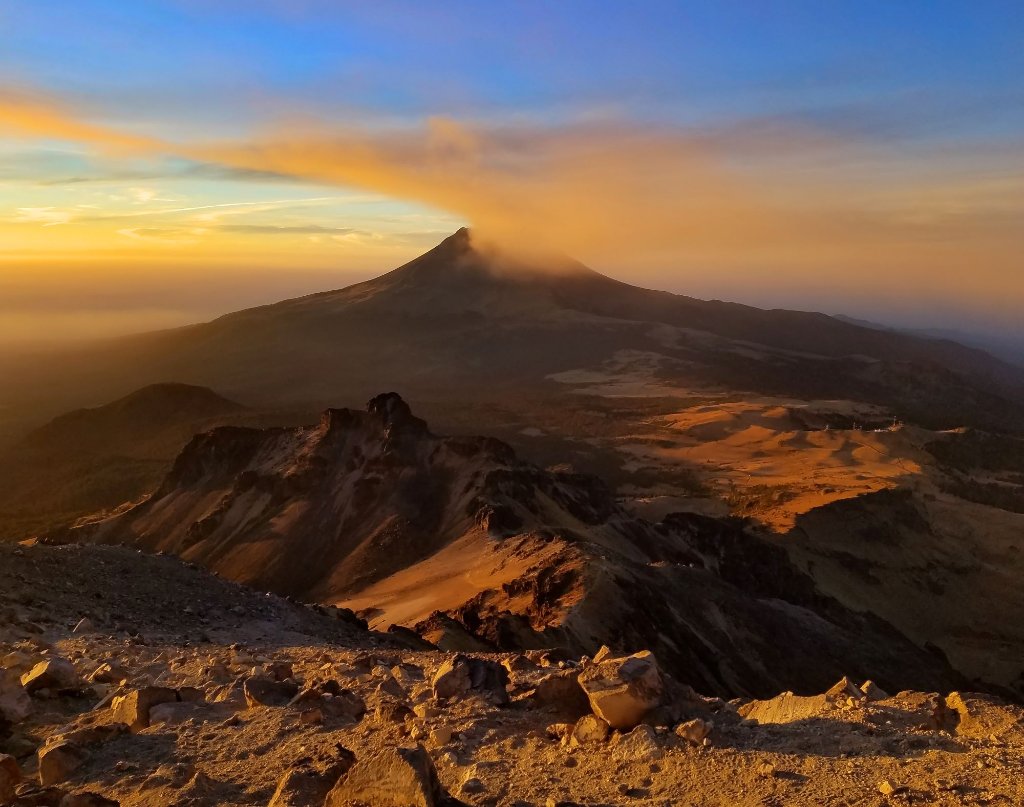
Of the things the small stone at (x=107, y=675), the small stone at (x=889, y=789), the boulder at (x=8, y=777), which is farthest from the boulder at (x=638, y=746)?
the small stone at (x=107, y=675)

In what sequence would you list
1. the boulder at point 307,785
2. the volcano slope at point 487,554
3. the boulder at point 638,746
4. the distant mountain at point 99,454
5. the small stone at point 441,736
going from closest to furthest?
the boulder at point 307,785
the boulder at point 638,746
the small stone at point 441,736
the volcano slope at point 487,554
the distant mountain at point 99,454

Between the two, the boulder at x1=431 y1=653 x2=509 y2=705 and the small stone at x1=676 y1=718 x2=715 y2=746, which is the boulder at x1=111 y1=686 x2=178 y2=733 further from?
the small stone at x1=676 y1=718 x2=715 y2=746

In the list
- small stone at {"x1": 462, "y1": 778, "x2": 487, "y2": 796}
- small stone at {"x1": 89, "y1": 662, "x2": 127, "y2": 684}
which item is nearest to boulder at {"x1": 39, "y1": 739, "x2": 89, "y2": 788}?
small stone at {"x1": 89, "y1": 662, "x2": 127, "y2": 684}

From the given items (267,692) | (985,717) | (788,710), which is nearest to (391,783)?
(267,692)

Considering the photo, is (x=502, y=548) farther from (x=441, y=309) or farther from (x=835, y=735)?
(x=441, y=309)

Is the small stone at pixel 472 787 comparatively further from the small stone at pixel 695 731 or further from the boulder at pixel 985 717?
the boulder at pixel 985 717

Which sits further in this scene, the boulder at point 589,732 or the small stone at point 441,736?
the small stone at point 441,736

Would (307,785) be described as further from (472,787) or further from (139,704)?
(139,704)
